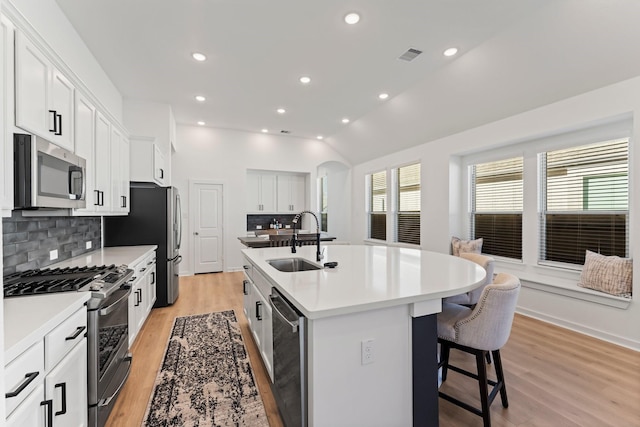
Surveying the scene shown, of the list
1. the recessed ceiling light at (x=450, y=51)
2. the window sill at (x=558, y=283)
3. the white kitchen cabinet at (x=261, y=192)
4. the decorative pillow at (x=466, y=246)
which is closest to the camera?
the window sill at (x=558, y=283)

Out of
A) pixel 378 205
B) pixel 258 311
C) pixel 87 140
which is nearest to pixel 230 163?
pixel 378 205

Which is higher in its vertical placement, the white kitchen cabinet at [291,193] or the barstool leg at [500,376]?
the white kitchen cabinet at [291,193]

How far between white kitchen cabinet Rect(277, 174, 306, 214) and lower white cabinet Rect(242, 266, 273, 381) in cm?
464

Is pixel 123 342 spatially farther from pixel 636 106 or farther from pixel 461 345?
pixel 636 106

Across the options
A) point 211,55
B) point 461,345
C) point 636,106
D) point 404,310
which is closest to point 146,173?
point 211,55

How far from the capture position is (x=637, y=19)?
2.51 meters

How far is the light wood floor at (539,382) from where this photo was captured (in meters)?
2.00

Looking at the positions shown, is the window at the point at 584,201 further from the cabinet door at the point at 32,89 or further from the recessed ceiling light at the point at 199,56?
the cabinet door at the point at 32,89

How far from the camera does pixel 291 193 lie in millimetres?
7727

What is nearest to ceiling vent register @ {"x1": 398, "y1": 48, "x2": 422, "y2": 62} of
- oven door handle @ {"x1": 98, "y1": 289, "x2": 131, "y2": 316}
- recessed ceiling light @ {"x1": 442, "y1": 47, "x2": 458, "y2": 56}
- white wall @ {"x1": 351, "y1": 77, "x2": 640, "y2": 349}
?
recessed ceiling light @ {"x1": 442, "y1": 47, "x2": 458, "y2": 56}

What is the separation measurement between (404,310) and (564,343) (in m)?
2.59

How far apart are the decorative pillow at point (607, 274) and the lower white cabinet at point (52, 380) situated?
14.7ft

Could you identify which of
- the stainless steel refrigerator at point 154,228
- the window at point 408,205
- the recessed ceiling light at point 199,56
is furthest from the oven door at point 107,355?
the window at point 408,205

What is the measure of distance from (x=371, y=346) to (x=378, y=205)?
5823 mm
